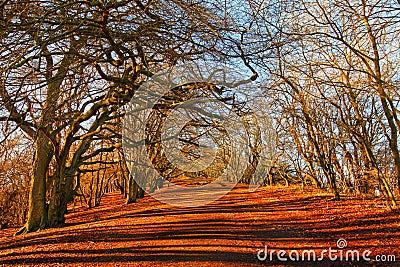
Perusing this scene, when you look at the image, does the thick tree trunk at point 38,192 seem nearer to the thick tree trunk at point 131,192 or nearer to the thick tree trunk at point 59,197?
the thick tree trunk at point 59,197

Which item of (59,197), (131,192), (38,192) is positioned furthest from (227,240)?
(131,192)

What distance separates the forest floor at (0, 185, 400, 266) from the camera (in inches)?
229

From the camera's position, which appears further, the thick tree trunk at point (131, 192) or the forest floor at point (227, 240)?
the thick tree trunk at point (131, 192)

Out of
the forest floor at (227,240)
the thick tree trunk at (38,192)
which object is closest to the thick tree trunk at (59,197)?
the thick tree trunk at (38,192)

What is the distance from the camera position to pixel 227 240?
710 cm

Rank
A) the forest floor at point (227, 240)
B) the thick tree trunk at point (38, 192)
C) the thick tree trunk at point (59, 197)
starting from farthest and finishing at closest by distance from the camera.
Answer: the thick tree trunk at point (59, 197)
the thick tree trunk at point (38, 192)
the forest floor at point (227, 240)

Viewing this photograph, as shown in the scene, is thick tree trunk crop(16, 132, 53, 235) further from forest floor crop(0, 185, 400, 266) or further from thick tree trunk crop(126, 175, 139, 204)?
thick tree trunk crop(126, 175, 139, 204)

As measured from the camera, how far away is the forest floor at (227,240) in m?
5.81

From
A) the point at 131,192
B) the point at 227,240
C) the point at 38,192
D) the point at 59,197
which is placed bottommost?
the point at 227,240

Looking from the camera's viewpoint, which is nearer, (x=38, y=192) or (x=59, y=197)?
(x=38, y=192)

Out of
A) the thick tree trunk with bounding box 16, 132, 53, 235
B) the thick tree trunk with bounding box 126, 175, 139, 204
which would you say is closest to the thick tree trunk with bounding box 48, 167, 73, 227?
the thick tree trunk with bounding box 16, 132, 53, 235

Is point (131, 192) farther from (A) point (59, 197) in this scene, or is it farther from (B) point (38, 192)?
(B) point (38, 192)

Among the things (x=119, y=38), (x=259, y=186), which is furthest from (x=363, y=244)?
(x=259, y=186)

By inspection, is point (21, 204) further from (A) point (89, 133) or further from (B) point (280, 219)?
(B) point (280, 219)
